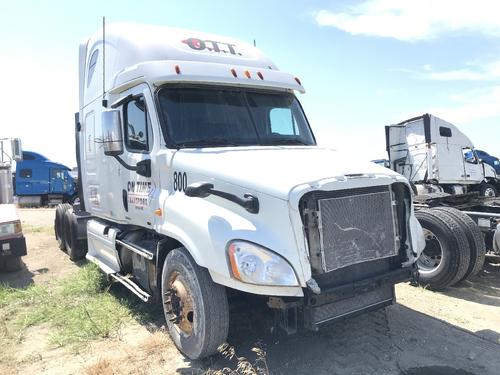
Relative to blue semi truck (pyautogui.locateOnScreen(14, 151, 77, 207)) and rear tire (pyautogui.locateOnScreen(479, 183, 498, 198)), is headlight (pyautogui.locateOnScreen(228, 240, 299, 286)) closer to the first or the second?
rear tire (pyautogui.locateOnScreen(479, 183, 498, 198))

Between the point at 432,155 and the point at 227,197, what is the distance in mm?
14252

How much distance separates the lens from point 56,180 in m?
25.5

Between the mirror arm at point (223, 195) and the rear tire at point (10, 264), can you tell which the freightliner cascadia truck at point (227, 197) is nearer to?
the mirror arm at point (223, 195)

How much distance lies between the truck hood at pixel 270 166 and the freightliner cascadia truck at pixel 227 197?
0.04 ft

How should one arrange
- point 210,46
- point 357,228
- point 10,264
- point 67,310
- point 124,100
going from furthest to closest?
point 10,264 < point 67,310 < point 210,46 < point 124,100 < point 357,228

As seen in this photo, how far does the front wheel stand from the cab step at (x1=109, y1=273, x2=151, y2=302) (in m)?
0.58

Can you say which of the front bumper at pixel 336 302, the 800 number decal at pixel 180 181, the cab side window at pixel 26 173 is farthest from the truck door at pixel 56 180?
the front bumper at pixel 336 302

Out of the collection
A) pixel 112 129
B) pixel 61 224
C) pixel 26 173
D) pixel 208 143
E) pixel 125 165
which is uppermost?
pixel 26 173

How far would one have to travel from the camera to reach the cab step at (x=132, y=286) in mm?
4661

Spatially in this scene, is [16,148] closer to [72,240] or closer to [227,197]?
[72,240]

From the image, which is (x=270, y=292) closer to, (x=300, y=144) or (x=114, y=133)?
(x=300, y=144)

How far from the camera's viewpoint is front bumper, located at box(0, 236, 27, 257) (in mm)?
7258

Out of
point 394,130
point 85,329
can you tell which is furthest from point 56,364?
point 394,130

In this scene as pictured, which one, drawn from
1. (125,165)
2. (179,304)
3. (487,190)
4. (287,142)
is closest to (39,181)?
(125,165)
